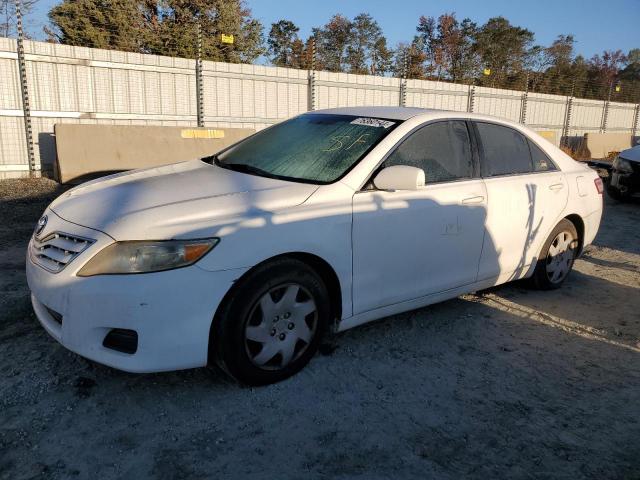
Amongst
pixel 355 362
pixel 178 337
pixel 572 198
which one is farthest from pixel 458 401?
pixel 572 198

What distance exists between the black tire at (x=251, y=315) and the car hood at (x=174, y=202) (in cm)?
32

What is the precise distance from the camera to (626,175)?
9.30m

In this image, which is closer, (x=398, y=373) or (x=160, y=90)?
(x=398, y=373)

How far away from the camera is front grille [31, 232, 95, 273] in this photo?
2648mm

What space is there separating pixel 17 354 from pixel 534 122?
20.6 m

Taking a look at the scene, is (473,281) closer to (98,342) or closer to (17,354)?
(98,342)

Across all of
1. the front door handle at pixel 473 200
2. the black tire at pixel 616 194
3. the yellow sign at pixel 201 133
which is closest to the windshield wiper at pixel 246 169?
the front door handle at pixel 473 200

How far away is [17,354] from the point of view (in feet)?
10.5

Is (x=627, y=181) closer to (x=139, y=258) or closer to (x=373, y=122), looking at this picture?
(x=373, y=122)

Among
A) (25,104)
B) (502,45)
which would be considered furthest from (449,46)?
(25,104)

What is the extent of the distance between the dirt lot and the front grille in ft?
2.22

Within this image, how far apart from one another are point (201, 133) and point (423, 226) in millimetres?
7824

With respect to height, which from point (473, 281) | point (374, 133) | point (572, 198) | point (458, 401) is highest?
point (374, 133)

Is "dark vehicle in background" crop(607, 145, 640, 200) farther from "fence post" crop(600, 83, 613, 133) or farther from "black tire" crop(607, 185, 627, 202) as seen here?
"fence post" crop(600, 83, 613, 133)
